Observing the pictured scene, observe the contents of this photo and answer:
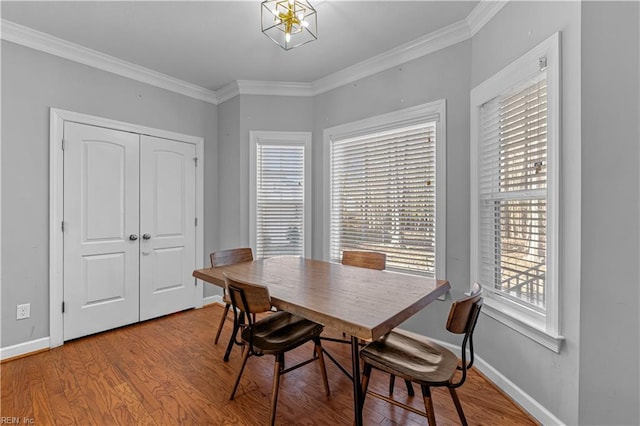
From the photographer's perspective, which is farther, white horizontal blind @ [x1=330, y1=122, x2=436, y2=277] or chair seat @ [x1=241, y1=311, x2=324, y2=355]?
white horizontal blind @ [x1=330, y1=122, x2=436, y2=277]

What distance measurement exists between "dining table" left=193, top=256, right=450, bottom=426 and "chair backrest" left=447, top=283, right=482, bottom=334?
20 centimetres

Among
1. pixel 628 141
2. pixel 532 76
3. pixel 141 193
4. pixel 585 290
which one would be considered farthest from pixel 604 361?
pixel 141 193

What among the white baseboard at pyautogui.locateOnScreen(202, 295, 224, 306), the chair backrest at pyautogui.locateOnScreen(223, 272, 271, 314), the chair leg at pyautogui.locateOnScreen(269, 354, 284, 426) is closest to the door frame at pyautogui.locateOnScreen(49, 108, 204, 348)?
the white baseboard at pyautogui.locateOnScreen(202, 295, 224, 306)

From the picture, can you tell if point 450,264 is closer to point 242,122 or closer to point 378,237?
point 378,237

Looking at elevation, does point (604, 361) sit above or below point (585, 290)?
below

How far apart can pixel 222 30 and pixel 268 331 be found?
2.49 m

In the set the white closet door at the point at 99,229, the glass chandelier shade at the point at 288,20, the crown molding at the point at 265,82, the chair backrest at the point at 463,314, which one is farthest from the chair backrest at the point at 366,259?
the white closet door at the point at 99,229

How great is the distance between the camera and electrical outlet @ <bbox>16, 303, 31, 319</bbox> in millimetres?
2516

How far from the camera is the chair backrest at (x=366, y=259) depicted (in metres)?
2.53

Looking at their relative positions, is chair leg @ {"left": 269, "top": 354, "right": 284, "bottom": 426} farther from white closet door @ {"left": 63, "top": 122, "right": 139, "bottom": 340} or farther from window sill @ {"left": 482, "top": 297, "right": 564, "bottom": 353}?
white closet door @ {"left": 63, "top": 122, "right": 139, "bottom": 340}

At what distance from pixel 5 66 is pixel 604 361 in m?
4.57

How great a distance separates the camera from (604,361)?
1.38 meters

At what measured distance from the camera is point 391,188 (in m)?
2.94

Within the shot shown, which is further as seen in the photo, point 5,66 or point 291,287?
point 5,66
